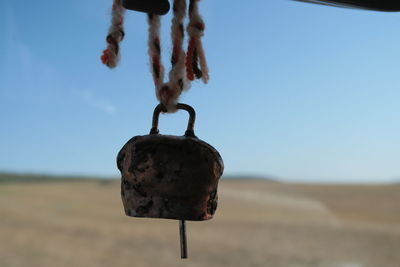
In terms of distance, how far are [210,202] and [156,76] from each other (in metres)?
0.20

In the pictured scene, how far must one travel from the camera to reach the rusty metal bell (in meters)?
0.55

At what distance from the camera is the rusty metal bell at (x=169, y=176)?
547 mm

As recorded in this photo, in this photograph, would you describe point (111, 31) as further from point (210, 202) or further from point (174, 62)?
point (210, 202)

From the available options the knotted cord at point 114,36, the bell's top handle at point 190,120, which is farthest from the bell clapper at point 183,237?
A: the knotted cord at point 114,36

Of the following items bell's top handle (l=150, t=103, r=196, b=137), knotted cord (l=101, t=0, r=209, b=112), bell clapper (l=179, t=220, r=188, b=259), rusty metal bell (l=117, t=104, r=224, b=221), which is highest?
knotted cord (l=101, t=0, r=209, b=112)

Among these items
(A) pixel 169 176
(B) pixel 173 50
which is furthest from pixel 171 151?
(B) pixel 173 50

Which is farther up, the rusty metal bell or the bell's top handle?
the bell's top handle

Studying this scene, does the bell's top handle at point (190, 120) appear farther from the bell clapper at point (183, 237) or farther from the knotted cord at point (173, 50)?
the bell clapper at point (183, 237)

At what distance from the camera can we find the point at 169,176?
1.81ft

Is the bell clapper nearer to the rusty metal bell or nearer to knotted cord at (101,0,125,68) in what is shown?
the rusty metal bell

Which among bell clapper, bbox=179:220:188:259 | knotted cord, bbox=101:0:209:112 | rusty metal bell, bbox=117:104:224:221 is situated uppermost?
knotted cord, bbox=101:0:209:112

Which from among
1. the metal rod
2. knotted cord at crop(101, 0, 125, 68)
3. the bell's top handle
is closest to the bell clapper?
the metal rod

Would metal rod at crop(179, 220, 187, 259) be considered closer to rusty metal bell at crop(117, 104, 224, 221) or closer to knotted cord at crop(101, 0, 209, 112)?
rusty metal bell at crop(117, 104, 224, 221)

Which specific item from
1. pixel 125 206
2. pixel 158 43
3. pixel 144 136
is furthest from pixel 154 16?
pixel 125 206
